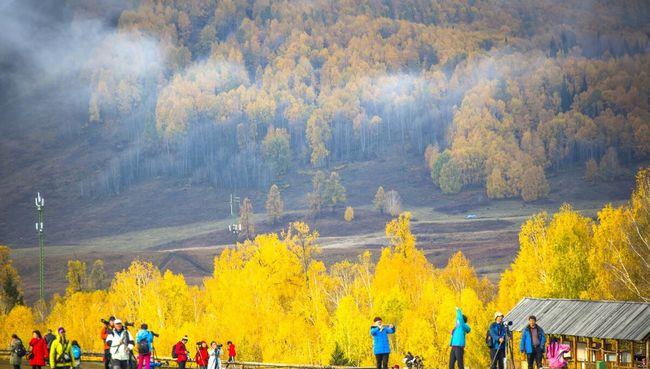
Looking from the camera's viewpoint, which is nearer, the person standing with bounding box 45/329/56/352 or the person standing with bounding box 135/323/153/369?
the person standing with bounding box 135/323/153/369

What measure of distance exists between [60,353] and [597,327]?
960 inches

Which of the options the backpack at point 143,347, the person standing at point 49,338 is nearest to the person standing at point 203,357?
the backpack at point 143,347

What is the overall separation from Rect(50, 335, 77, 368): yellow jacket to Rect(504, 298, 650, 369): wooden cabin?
20.9 metres

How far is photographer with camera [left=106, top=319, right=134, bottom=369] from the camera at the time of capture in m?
39.2

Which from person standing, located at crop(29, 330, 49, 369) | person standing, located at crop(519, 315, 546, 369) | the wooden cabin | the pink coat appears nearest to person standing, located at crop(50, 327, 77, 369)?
person standing, located at crop(29, 330, 49, 369)

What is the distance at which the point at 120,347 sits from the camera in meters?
39.2

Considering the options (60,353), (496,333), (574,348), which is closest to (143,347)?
(60,353)

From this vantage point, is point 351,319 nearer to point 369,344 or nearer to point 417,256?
point 369,344

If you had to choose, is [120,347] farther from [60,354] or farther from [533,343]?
[533,343]

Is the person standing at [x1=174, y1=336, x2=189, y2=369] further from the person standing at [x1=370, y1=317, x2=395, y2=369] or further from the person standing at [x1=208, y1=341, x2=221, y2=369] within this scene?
the person standing at [x1=370, y1=317, x2=395, y2=369]

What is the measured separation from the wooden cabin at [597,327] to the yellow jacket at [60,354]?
20936 millimetres

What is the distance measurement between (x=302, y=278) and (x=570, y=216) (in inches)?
1180

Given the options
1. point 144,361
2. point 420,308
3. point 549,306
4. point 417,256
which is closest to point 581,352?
point 549,306

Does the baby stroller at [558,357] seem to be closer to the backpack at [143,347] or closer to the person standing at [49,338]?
the backpack at [143,347]
